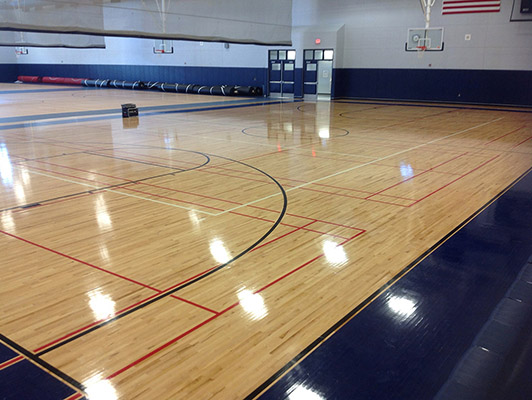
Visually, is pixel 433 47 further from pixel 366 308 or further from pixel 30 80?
pixel 30 80

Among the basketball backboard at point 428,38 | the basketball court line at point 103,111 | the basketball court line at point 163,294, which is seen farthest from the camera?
the basketball backboard at point 428,38

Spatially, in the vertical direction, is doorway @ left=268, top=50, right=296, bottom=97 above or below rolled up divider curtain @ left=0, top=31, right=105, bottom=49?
below

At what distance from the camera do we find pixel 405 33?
21.4 metres

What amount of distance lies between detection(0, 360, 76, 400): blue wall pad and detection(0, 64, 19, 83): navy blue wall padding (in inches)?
1664

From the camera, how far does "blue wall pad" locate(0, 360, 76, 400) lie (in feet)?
8.59

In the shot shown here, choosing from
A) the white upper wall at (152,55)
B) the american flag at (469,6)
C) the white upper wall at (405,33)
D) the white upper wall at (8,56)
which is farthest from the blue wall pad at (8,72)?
the american flag at (469,6)

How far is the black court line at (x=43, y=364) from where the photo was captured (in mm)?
2719

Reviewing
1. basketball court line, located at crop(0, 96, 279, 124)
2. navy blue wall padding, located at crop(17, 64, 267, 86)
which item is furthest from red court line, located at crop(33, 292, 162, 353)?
navy blue wall padding, located at crop(17, 64, 267, 86)

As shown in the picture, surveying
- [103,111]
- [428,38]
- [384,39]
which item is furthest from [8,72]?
[428,38]

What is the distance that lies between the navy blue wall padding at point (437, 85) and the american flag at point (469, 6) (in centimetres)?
247

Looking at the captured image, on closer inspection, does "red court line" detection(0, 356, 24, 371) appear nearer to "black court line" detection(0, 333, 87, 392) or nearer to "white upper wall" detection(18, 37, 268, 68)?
"black court line" detection(0, 333, 87, 392)

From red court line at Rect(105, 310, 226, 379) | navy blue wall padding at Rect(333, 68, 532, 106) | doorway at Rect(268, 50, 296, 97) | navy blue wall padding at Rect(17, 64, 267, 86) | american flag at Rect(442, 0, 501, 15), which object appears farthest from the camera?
navy blue wall padding at Rect(17, 64, 267, 86)

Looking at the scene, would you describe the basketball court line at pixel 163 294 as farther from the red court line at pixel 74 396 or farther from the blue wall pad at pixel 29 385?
the red court line at pixel 74 396

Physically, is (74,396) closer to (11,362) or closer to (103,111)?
(11,362)
